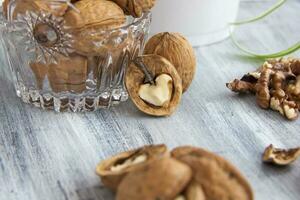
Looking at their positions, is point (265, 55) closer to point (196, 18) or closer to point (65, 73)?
point (196, 18)

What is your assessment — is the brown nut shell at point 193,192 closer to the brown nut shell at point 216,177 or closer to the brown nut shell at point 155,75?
the brown nut shell at point 216,177

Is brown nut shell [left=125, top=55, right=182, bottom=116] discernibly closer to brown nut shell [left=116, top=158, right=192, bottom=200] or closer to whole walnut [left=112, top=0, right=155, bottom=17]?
whole walnut [left=112, top=0, right=155, bottom=17]

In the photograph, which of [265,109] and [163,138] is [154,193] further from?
[265,109]

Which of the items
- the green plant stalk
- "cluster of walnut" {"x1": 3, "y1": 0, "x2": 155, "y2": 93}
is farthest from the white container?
"cluster of walnut" {"x1": 3, "y1": 0, "x2": 155, "y2": 93}

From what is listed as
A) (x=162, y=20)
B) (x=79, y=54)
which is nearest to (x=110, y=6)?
(x=79, y=54)

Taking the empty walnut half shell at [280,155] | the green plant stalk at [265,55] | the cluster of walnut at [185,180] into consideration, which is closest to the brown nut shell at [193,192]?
the cluster of walnut at [185,180]

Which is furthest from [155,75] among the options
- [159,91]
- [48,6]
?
[48,6]

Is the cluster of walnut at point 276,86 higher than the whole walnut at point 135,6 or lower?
lower
